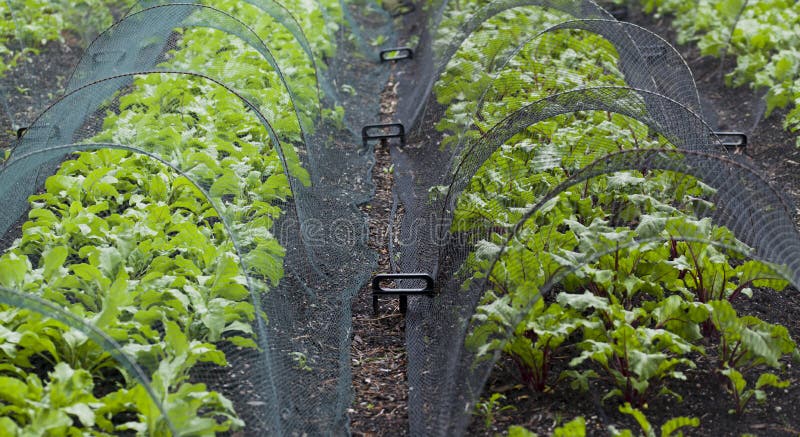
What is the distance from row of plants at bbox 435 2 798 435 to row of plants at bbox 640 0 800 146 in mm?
2239

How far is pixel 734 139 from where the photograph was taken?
7242 millimetres

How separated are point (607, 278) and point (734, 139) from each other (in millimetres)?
3483

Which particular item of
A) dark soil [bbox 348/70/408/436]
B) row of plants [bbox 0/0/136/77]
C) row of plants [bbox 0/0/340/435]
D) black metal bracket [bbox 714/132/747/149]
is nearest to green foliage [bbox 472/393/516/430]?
dark soil [bbox 348/70/408/436]

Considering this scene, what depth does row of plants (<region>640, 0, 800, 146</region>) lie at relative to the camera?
295 inches

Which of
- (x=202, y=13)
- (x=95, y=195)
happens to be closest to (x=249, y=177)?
(x=95, y=195)

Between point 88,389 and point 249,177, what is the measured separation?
193 centimetres

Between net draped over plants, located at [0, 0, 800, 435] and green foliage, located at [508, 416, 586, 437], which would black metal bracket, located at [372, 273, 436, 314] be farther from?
green foliage, located at [508, 416, 586, 437]

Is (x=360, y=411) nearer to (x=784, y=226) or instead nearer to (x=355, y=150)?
(x=784, y=226)

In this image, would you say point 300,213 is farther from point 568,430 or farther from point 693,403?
point 693,403

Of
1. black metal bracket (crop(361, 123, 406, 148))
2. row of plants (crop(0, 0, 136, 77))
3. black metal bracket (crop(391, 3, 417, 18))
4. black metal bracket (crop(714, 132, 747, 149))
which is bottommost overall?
black metal bracket (crop(714, 132, 747, 149))

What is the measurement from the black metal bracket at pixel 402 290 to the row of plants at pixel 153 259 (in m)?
0.72

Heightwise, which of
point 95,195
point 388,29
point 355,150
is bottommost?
point 95,195

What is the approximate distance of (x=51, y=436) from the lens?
11.3 ft

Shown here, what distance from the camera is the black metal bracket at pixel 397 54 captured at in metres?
9.51
